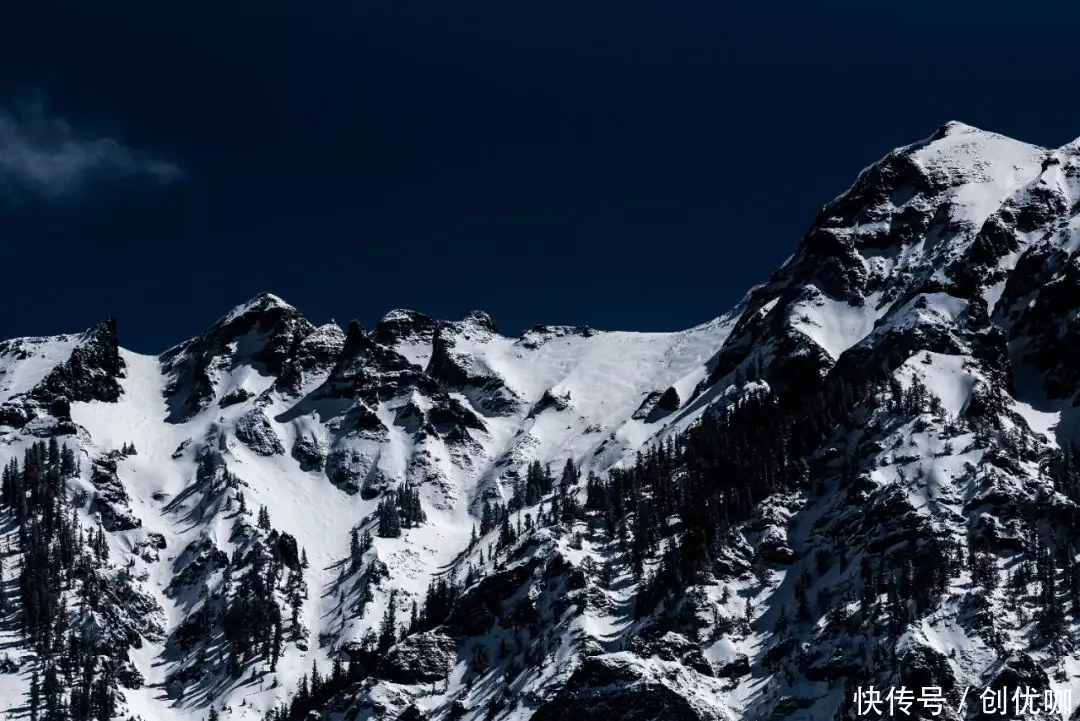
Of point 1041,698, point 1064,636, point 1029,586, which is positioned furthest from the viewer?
point 1029,586

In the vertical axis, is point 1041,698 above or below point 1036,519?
below

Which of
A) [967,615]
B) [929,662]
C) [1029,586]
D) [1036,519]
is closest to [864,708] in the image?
[929,662]

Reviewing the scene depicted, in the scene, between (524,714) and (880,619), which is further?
(524,714)

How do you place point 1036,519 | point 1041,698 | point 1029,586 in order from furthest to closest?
point 1036,519 → point 1029,586 → point 1041,698

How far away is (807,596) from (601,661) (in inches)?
1376

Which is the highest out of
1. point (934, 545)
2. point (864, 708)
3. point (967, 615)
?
point (934, 545)

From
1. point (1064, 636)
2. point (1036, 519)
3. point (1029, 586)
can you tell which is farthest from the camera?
point (1036, 519)

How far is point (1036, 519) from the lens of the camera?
19662cm

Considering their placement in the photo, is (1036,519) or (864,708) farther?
(1036,519)

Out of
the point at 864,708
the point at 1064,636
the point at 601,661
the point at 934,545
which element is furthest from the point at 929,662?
the point at 601,661

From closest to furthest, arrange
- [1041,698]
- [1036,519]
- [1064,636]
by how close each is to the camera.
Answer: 1. [1041,698]
2. [1064,636]
3. [1036,519]

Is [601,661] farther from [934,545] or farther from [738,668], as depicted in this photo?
[934,545]

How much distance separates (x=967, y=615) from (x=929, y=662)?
512 inches

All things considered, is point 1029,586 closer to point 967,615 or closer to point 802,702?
point 967,615
